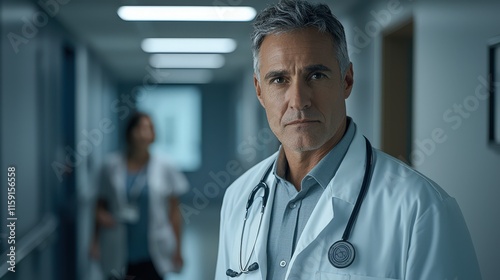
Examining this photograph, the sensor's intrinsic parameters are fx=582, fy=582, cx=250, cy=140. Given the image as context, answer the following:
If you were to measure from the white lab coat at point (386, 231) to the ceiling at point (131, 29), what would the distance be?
2.19 metres

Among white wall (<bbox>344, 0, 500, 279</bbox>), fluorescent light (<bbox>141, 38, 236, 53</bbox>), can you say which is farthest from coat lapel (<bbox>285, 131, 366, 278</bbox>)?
fluorescent light (<bbox>141, 38, 236, 53</bbox>)

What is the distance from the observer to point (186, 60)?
571 centimetres

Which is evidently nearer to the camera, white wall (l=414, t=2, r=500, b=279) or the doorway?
white wall (l=414, t=2, r=500, b=279)

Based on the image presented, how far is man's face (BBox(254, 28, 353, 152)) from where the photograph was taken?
956 millimetres

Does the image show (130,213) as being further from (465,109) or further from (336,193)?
(336,193)

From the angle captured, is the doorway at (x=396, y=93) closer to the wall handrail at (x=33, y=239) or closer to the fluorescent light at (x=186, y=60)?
the wall handrail at (x=33, y=239)

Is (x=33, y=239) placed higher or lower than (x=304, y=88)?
lower

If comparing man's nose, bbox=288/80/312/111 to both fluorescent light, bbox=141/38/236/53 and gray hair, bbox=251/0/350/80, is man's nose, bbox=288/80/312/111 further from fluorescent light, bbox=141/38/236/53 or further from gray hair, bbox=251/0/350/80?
fluorescent light, bbox=141/38/236/53

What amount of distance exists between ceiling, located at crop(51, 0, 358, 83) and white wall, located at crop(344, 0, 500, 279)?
1129 millimetres

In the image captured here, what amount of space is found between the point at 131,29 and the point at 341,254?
365 cm

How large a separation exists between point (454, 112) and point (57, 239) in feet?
8.72

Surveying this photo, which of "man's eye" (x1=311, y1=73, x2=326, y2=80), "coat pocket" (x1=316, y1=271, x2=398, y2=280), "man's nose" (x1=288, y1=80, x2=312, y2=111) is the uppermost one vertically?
"man's eye" (x1=311, y1=73, x2=326, y2=80)

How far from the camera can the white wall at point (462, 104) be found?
1.37 m

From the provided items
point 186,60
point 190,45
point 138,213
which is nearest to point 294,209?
point 138,213
